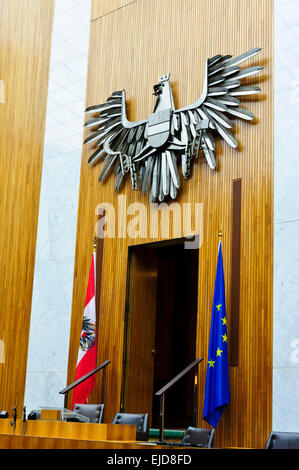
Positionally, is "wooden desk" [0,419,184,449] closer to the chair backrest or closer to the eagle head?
the chair backrest

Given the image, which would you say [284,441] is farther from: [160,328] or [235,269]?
[160,328]

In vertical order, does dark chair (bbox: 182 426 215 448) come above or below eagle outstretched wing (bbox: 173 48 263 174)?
below

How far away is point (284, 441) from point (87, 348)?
332 centimetres

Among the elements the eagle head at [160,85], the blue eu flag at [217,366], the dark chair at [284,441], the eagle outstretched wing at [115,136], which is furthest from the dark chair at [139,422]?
the eagle head at [160,85]

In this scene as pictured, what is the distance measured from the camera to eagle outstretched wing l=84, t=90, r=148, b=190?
25.7 ft

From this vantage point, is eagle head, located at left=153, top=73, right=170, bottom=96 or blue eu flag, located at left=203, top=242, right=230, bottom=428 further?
eagle head, located at left=153, top=73, right=170, bottom=96

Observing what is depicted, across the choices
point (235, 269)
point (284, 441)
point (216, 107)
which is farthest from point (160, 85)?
point (284, 441)

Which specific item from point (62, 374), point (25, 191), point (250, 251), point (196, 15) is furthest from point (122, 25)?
point (62, 374)

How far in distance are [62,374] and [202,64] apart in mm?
4062

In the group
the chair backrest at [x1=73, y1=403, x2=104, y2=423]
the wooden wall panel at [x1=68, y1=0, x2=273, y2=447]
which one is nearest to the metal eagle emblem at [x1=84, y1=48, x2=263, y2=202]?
the wooden wall panel at [x1=68, y1=0, x2=273, y2=447]

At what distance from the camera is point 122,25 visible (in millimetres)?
8547

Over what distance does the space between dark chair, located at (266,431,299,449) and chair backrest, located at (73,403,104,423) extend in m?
2.20
